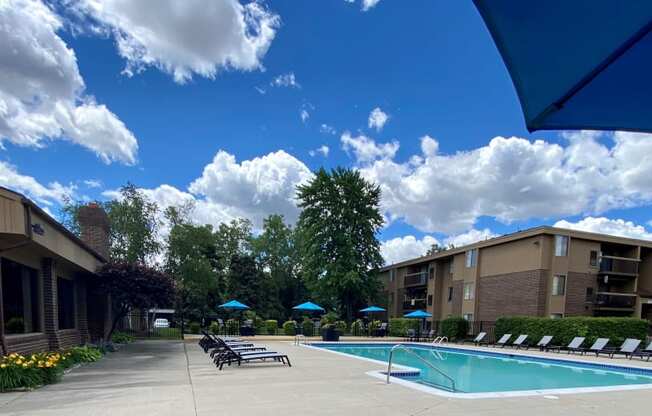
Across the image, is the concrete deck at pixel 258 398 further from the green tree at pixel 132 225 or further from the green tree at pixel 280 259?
the green tree at pixel 280 259

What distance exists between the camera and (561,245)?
2261 centimetres

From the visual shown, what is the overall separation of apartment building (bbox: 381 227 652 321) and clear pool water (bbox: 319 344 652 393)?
768cm

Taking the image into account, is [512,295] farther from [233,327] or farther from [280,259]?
[280,259]

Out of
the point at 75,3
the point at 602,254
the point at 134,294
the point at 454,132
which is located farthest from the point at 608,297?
the point at 75,3

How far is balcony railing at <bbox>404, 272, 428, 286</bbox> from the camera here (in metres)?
33.3

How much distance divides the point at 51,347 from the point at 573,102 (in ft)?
42.6

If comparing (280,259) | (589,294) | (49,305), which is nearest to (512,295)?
(589,294)

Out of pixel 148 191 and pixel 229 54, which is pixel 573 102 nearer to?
pixel 229 54

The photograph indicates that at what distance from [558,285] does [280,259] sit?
90.8 feet

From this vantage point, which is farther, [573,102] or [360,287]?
[360,287]

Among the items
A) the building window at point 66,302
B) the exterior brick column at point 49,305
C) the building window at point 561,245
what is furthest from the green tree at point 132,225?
the building window at point 561,245

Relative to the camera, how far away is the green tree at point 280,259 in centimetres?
4216

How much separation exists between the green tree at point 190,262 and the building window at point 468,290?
19624 mm

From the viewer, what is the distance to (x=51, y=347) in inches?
427
